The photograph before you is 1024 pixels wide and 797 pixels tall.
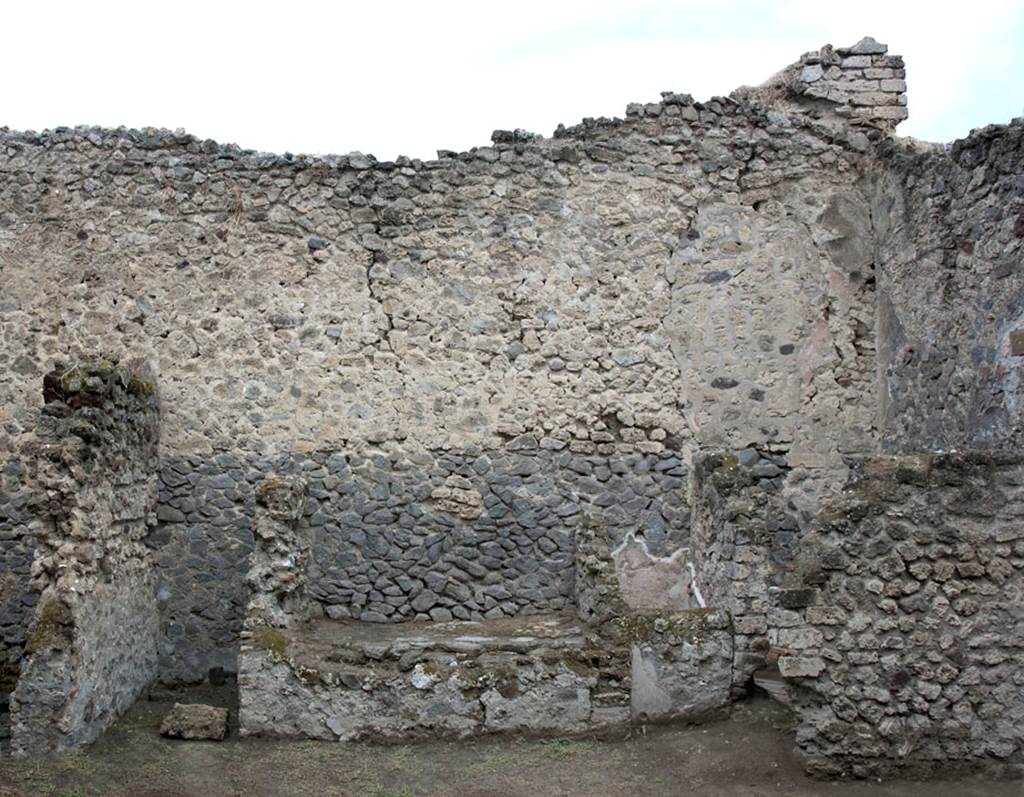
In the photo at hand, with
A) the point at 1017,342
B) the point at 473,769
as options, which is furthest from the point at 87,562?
the point at 1017,342

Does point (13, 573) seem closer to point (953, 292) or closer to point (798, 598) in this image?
point (798, 598)

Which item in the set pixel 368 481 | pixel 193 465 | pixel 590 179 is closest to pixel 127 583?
pixel 193 465

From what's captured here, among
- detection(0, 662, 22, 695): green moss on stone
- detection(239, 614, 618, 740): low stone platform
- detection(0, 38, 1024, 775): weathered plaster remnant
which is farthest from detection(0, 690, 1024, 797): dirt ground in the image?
detection(0, 662, 22, 695): green moss on stone

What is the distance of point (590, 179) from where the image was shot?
357 inches

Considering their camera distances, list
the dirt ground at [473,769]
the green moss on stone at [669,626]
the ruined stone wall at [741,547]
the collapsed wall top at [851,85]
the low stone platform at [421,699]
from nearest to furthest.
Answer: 1. the dirt ground at [473,769]
2. the low stone platform at [421,699]
3. the green moss on stone at [669,626]
4. the ruined stone wall at [741,547]
5. the collapsed wall top at [851,85]

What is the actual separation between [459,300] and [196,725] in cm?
385

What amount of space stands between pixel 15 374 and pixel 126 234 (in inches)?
56.8

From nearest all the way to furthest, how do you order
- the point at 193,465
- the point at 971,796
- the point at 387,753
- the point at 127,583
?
the point at 971,796
the point at 387,753
the point at 127,583
the point at 193,465

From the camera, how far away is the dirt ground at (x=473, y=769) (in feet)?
19.6

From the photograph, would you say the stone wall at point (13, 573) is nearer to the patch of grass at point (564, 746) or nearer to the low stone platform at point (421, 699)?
the low stone platform at point (421, 699)

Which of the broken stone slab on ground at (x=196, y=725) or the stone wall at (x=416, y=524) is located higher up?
the stone wall at (x=416, y=524)

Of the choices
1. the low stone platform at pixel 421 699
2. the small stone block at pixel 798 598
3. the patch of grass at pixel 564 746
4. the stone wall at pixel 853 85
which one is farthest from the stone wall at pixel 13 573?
the stone wall at pixel 853 85

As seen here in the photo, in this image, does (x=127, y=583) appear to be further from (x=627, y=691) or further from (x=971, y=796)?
(x=971, y=796)

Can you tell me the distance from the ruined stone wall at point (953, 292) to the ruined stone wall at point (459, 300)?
1.37 feet
